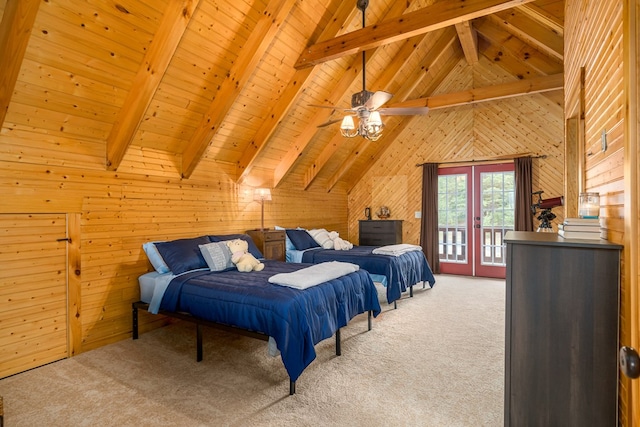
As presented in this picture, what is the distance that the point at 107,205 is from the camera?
352 cm

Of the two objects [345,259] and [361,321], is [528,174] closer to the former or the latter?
[345,259]

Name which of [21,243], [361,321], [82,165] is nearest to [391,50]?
[361,321]

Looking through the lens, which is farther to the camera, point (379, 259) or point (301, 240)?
point (301, 240)

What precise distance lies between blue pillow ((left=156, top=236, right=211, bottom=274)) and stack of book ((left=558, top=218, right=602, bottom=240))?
3.29 meters

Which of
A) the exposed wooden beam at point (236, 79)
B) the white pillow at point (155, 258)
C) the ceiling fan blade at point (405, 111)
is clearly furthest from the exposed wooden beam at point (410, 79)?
the white pillow at point (155, 258)

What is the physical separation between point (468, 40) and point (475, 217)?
3.19m

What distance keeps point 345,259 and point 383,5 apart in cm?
347

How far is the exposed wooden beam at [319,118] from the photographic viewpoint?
466cm

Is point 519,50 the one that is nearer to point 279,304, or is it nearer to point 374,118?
point 374,118

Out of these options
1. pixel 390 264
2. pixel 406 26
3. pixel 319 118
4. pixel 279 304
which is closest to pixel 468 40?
pixel 406 26

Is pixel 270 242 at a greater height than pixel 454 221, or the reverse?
pixel 454 221

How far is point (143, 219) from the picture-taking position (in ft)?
12.6

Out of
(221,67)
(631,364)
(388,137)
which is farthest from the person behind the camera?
(388,137)

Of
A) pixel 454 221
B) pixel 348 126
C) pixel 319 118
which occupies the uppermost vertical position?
pixel 319 118
